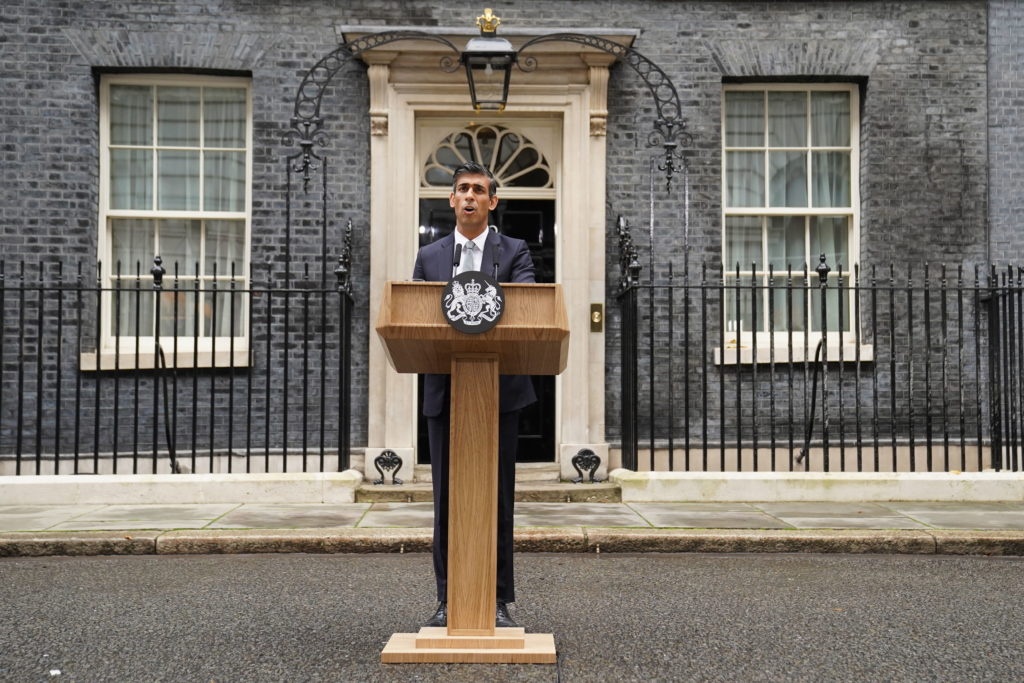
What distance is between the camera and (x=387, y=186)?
870cm

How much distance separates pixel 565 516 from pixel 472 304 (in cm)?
384

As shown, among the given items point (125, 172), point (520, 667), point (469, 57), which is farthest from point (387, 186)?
point (520, 667)

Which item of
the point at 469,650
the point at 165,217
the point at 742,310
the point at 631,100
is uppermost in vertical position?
the point at 631,100

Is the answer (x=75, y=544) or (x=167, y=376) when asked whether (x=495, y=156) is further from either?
(x=75, y=544)

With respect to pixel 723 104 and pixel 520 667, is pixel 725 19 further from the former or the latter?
pixel 520 667

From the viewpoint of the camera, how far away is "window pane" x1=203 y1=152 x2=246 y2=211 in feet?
29.4

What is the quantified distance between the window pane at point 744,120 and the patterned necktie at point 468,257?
5.95 m

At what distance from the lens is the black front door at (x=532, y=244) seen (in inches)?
354

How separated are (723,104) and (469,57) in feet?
8.60

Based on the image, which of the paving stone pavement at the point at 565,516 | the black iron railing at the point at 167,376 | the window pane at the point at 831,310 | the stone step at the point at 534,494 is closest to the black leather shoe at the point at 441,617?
the paving stone pavement at the point at 565,516

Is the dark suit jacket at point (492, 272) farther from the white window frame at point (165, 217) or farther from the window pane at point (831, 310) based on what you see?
the window pane at point (831, 310)

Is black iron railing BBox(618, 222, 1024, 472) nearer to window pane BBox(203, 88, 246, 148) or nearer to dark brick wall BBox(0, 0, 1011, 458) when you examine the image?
dark brick wall BBox(0, 0, 1011, 458)

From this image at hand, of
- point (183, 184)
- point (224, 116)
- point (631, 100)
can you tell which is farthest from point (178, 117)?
point (631, 100)

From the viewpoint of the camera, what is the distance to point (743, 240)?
9.16 meters
